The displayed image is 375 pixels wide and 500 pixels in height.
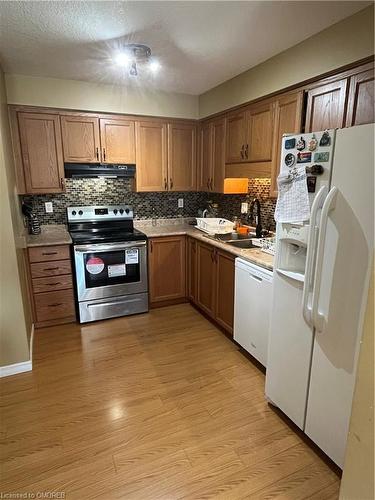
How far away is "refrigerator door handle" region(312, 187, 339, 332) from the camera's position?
143 cm

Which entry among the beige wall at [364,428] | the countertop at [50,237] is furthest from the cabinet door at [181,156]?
the beige wall at [364,428]

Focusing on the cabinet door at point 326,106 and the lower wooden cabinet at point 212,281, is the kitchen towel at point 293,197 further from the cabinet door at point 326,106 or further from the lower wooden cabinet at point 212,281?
the lower wooden cabinet at point 212,281

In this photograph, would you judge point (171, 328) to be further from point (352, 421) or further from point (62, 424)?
point (352, 421)

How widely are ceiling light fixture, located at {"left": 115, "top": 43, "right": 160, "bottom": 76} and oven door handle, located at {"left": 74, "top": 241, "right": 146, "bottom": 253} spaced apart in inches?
62.9

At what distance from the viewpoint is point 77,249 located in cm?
303

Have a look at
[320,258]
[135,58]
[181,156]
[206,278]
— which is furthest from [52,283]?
[320,258]

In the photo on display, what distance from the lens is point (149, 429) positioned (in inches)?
74.3

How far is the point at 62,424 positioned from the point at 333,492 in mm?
1580

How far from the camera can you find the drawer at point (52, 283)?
9.88 feet

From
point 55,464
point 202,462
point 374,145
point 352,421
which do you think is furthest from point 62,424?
point 374,145

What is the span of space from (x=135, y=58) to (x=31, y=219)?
1.98m

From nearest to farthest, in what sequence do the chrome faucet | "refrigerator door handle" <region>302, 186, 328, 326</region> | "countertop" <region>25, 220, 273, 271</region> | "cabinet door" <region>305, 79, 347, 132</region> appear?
"refrigerator door handle" <region>302, 186, 328, 326</region>, "cabinet door" <region>305, 79, 347, 132</region>, "countertop" <region>25, 220, 273, 271</region>, the chrome faucet

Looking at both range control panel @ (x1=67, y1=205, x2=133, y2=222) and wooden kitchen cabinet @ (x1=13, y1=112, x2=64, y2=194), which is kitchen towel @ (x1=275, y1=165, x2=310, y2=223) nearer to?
range control panel @ (x1=67, y1=205, x2=133, y2=222)

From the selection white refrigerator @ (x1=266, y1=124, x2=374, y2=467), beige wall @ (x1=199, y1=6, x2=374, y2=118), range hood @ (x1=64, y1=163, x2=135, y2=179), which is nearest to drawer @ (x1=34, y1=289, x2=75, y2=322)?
range hood @ (x1=64, y1=163, x2=135, y2=179)
